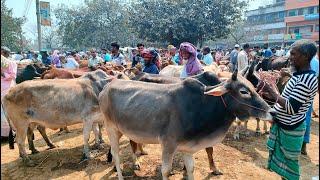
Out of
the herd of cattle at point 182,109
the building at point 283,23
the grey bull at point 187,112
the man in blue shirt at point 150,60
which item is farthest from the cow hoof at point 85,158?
the building at point 283,23

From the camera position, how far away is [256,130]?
818cm

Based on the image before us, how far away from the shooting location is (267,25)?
207 ft

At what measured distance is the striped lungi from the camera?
361 cm

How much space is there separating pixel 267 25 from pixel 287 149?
6390 cm

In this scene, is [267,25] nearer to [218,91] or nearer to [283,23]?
[283,23]

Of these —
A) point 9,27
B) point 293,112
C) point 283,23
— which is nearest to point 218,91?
point 293,112

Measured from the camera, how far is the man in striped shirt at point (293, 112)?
11.1 feet

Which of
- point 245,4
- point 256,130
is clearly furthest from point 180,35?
point 256,130

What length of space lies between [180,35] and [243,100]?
67.1 ft

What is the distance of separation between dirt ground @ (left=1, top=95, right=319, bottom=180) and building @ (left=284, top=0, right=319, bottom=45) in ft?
156

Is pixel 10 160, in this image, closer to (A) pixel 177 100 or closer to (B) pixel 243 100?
(A) pixel 177 100

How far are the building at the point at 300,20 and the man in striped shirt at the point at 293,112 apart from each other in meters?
50.2

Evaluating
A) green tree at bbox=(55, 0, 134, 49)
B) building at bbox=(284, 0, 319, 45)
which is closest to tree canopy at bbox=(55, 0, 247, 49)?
green tree at bbox=(55, 0, 134, 49)

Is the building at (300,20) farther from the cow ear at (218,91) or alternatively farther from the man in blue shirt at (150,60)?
the cow ear at (218,91)
